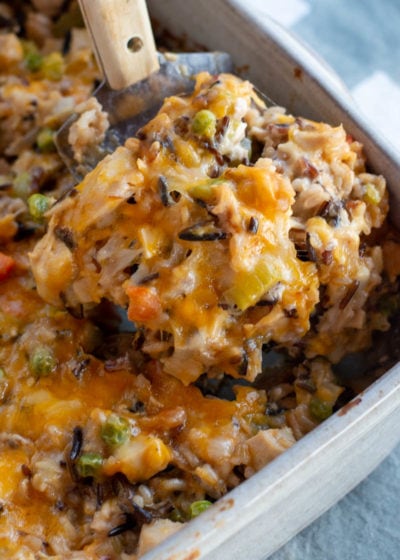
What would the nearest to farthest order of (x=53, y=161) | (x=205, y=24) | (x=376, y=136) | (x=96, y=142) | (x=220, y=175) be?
1. (x=220, y=175)
2. (x=376, y=136)
3. (x=96, y=142)
4. (x=53, y=161)
5. (x=205, y=24)

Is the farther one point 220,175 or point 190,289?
point 220,175

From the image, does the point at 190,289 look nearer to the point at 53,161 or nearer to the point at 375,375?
the point at 375,375

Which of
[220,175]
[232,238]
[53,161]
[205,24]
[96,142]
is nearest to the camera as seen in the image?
[232,238]

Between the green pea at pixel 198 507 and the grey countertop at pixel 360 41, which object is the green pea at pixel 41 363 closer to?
the green pea at pixel 198 507

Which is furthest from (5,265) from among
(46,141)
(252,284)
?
(252,284)

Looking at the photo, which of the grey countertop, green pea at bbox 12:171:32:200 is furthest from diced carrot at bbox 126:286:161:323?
the grey countertop

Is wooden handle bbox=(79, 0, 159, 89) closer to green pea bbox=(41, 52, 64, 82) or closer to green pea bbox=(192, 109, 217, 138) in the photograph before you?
green pea bbox=(192, 109, 217, 138)

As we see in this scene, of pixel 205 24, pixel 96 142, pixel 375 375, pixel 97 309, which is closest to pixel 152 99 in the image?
pixel 96 142

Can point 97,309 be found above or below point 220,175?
below
